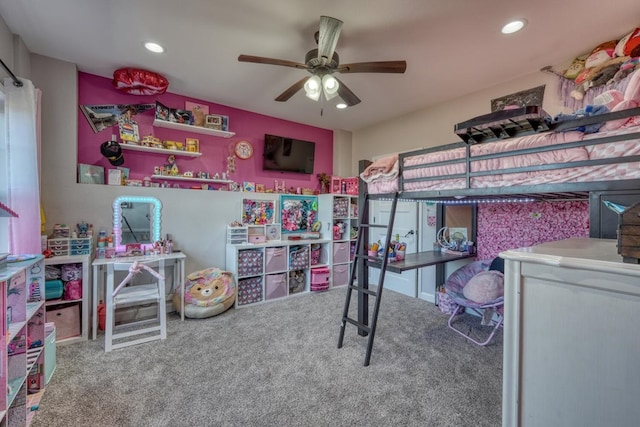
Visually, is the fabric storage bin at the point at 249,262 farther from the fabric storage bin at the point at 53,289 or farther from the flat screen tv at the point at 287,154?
the fabric storage bin at the point at 53,289

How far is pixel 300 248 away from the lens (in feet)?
13.0

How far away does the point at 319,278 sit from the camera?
4.01 meters

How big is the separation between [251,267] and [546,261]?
3131 millimetres

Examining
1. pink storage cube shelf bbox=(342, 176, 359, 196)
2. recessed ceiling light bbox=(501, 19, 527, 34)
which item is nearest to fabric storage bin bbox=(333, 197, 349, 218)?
pink storage cube shelf bbox=(342, 176, 359, 196)

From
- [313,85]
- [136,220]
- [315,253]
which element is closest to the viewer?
A: [313,85]

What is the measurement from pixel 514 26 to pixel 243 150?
322 cm

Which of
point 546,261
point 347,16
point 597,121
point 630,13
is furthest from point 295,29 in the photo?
point 630,13

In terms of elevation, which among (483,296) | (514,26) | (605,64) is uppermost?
(514,26)

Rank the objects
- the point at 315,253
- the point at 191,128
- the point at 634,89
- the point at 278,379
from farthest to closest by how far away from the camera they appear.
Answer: the point at 315,253
the point at 191,128
the point at 278,379
the point at 634,89

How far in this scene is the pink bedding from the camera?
47.5 inches

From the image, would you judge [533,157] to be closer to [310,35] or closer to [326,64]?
[326,64]

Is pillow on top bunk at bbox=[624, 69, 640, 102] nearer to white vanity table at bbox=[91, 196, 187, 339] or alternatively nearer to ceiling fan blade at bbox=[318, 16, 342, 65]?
ceiling fan blade at bbox=[318, 16, 342, 65]

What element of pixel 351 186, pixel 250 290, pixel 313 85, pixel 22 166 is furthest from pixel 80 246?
pixel 351 186

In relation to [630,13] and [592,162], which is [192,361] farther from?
[630,13]
